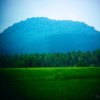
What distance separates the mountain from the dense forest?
0.25 feet

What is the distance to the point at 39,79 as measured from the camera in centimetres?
399

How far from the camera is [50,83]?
3959 millimetres

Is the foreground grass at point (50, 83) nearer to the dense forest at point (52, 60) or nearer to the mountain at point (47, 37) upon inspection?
the dense forest at point (52, 60)

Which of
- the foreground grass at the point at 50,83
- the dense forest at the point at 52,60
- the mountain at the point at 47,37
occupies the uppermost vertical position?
the mountain at the point at 47,37

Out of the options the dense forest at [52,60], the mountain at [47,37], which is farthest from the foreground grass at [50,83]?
the mountain at [47,37]

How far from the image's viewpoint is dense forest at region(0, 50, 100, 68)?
408 centimetres

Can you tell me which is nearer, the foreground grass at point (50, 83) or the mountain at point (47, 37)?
the foreground grass at point (50, 83)

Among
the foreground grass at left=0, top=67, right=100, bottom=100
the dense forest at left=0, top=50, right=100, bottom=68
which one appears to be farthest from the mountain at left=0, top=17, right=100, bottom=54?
the foreground grass at left=0, top=67, right=100, bottom=100

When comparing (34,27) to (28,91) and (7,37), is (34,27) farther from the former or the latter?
(28,91)

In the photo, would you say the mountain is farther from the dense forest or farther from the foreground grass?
the foreground grass

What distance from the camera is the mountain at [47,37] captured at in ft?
13.4

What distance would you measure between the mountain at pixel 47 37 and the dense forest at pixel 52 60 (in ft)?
0.25

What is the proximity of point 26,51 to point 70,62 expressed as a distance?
770mm

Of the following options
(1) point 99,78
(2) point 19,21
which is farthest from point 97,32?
(2) point 19,21
